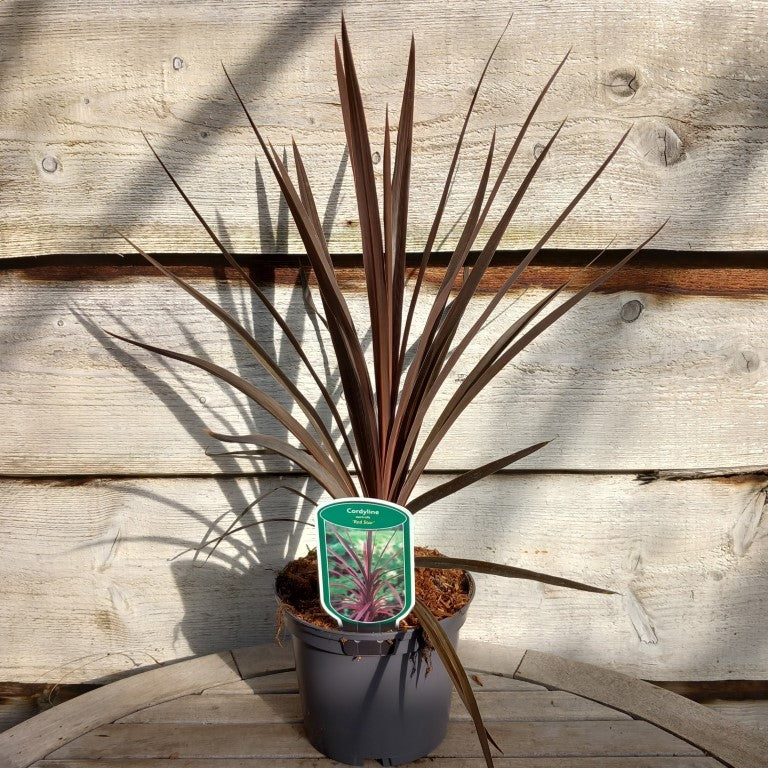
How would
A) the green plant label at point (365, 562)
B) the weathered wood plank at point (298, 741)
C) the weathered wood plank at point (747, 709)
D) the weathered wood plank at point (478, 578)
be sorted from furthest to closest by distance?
the weathered wood plank at point (747, 709)
the weathered wood plank at point (478, 578)
the weathered wood plank at point (298, 741)
the green plant label at point (365, 562)

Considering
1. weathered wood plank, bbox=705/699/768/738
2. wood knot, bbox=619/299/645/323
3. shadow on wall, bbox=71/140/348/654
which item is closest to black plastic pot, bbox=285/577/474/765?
shadow on wall, bbox=71/140/348/654

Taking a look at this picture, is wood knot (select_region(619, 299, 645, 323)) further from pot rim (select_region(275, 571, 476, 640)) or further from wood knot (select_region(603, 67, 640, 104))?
pot rim (select_region(275, 571, 476, 640))

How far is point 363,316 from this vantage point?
1.14 m

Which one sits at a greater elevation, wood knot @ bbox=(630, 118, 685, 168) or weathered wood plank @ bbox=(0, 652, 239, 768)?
wood knot @ bbox=(630, 118, 685, 168)

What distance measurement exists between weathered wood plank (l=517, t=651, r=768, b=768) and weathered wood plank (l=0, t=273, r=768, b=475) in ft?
0.94

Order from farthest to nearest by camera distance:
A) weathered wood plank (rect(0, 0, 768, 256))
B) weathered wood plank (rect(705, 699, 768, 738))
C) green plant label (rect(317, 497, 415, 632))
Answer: weathered wood plank (rect(705, 699, 768, 738))
weathered wood plank (rect(0, 0, 768, 256))
green plant label (rect(317, 497, 415, 632))

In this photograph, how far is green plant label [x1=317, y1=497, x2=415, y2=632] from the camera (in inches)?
32.4

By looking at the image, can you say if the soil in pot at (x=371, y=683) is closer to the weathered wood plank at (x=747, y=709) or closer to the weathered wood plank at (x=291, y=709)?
the weathered wood plank at (x=291, y=709)

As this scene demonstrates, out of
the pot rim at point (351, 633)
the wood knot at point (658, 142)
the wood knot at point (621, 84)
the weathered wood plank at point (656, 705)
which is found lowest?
the weathered wood plank at point (656, 705)

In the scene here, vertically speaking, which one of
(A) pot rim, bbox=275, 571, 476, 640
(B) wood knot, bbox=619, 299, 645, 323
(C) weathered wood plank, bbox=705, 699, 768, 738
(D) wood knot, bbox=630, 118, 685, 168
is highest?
(D) wood knot, bbox=630, 118, 685, 168

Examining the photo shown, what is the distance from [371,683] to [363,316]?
50 centimetres

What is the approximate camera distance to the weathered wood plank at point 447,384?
3.74 feet

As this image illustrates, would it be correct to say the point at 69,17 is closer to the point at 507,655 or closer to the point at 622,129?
the point at 622,129

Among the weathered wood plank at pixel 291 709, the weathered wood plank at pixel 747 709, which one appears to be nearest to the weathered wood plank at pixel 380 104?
the weathered wood plank at pixel 291 709
